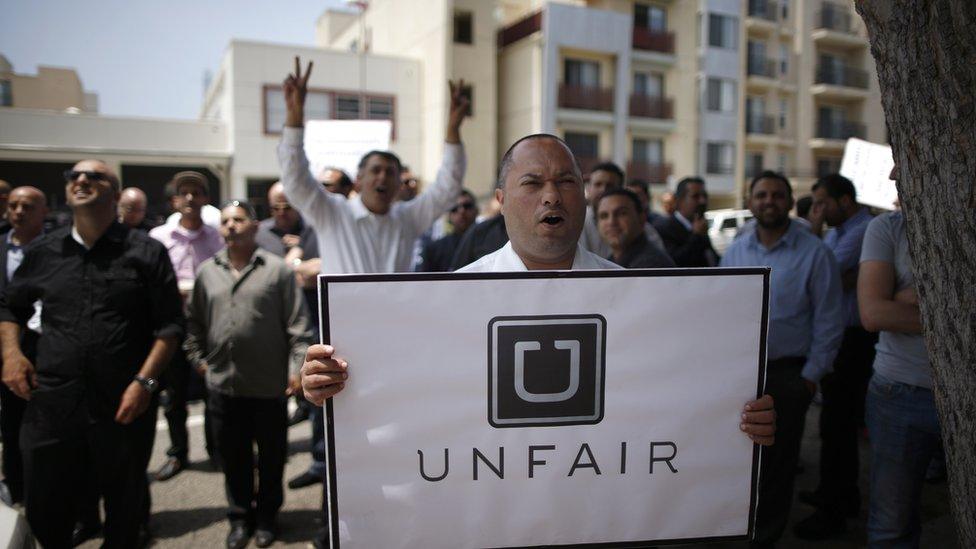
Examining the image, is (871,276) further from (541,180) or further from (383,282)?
(383,282)

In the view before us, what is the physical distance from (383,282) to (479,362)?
0.36 meters

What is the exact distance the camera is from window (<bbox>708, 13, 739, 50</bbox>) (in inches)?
1242

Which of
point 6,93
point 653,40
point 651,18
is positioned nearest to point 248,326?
point 6,93

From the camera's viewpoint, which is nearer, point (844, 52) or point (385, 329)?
point (385, 329)

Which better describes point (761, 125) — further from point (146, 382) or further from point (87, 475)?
point (87, 475)

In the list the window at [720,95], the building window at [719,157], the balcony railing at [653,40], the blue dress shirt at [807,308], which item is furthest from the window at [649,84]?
the blue dress shirt at [807,308]

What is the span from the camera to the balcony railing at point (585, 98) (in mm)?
27031

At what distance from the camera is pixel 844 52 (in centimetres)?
3803

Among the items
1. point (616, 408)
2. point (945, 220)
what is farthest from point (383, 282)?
point (945, 220)

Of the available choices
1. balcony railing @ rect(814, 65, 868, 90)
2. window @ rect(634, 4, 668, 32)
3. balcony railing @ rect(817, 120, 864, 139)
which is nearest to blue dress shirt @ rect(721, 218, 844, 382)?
window @ rect(634, 4, 668, 32)

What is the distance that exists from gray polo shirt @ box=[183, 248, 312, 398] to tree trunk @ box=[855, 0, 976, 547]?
3074 mm

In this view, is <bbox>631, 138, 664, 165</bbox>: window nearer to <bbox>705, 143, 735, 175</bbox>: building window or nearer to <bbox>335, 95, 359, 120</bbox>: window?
<bbox>705, 143, 735, 175</bbox>: building window

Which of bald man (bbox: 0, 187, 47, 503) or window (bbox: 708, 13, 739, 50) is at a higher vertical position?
window (bbox: 708, 13, 739, 50)

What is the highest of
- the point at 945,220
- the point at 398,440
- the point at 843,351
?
the point at 945,220
